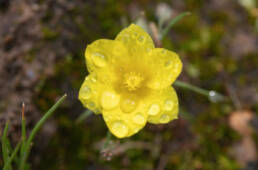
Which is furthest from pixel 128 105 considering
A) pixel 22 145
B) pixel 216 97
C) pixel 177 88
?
pixel 216 97

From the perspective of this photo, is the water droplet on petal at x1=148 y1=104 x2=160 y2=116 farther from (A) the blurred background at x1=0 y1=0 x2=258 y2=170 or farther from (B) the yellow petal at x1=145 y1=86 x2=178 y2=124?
(A) the blurred background at x1=0 y1=0 x2=258 y2=170

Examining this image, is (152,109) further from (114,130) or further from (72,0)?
(72,0)

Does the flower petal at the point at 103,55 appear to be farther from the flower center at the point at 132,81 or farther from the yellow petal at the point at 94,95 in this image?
the flower center at the point at 132,81

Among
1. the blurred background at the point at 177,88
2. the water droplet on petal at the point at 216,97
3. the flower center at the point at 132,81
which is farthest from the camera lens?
the water droplet on petal at the point at 216,97

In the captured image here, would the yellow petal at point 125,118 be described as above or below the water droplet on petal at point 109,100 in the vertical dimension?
below

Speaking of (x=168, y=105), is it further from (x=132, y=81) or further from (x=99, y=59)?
(x=99, y=59)

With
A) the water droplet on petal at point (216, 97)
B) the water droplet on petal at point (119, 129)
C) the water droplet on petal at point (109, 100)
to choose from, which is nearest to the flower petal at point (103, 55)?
the water droplet on petal at point (109, 100)

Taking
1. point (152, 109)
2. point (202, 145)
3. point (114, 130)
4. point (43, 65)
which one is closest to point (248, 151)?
point (202, 145)
